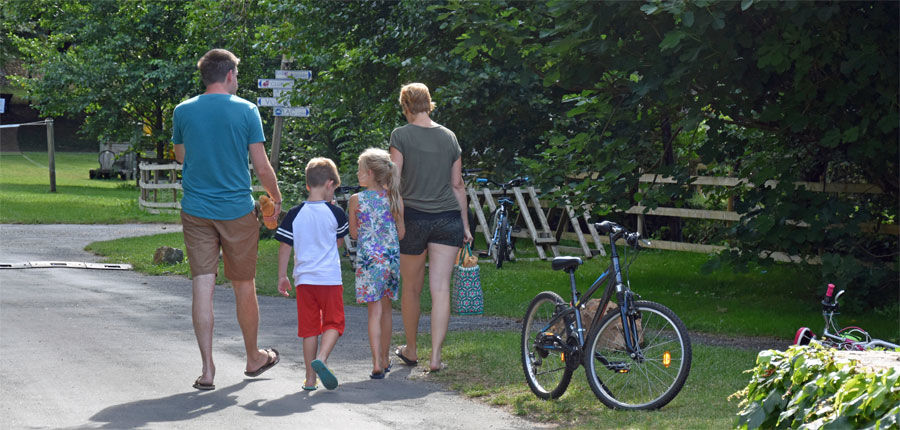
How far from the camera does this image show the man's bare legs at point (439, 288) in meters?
7.82

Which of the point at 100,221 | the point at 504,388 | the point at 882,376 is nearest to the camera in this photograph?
the point at 882,376

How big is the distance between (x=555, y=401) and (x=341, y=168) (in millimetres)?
11869

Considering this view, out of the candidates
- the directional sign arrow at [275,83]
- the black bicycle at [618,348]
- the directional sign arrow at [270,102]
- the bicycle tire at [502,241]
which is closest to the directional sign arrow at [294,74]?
the directional sign arrow at [275,83]

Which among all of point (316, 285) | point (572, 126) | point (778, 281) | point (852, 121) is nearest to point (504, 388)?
point (316, 285)

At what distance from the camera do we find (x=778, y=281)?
1399cm

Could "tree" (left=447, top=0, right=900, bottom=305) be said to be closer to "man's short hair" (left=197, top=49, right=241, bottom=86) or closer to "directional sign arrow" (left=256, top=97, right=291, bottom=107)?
"man's short hair" (left=197, top=49, right=241, bottom=86)

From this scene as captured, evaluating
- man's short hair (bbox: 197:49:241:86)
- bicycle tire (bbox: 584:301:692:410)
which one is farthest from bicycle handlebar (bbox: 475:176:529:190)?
bicycle tire (bbox: 584:301:692:410)

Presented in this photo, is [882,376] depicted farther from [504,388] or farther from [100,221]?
[100,221]

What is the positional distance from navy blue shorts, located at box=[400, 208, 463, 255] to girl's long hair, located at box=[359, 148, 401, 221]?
209mm

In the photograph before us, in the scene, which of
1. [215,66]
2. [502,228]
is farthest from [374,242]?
[502,228]

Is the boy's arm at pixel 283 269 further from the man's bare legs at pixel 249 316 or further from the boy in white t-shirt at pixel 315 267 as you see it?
the man's bare legs at pixel 249 316

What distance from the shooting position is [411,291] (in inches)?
313

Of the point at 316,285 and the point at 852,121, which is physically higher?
the point at 852,121

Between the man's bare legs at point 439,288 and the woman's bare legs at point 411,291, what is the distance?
0.25ft
